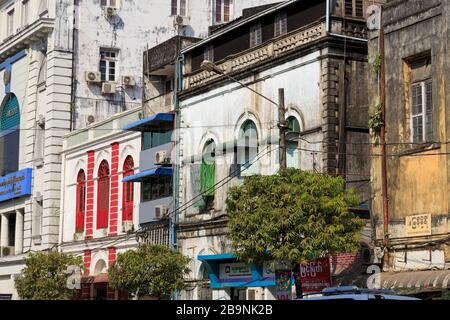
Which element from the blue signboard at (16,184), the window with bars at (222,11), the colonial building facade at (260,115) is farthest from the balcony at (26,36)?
the colonial building facade at (260,115)

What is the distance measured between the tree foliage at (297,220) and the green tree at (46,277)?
50.5ft

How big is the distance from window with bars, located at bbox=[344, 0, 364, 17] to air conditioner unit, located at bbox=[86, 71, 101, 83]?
2002 cm

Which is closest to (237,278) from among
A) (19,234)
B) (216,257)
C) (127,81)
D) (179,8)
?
(216,257)

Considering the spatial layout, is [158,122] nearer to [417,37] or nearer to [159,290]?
[159,290]

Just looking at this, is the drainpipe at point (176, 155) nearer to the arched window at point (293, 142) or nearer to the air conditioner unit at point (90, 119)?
the arched window at point (293, 142)

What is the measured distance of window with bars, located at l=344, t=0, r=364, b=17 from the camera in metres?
30.5

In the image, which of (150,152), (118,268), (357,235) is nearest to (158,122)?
(150,152)

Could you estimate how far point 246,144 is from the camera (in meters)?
34.2

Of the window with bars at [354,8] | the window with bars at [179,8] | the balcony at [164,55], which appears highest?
the window with bars at [179,8]

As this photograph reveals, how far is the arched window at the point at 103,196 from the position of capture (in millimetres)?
43750

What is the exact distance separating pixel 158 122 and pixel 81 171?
8262 mm

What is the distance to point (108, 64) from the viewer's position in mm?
48938

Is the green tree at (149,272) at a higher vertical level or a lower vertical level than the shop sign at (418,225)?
lower

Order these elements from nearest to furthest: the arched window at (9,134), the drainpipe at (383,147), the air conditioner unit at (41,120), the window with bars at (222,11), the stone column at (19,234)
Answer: the drainpipe at (383,147)
the air conditioner unit at (41,120)
the window with bars at (222,11)
the stone column at (19,234)
the arched window at (9,134)
